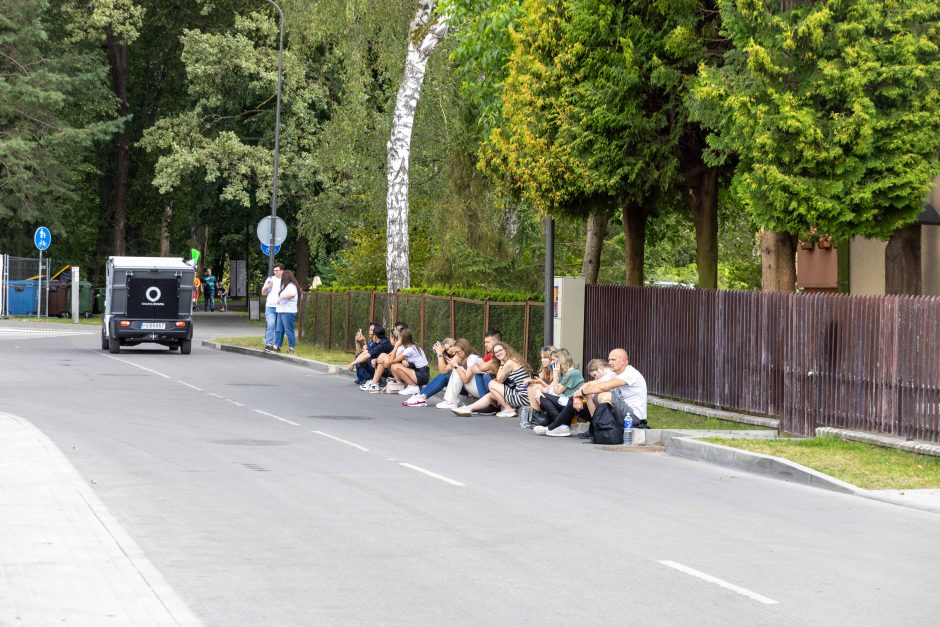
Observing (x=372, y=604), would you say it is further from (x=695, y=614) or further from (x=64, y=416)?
(x=64, y=416)

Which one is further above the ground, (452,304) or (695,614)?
(452,304)

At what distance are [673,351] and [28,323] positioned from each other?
33942 millimetres

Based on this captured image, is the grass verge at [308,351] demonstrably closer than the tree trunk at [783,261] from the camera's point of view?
No

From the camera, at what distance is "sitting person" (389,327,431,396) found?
24203mm

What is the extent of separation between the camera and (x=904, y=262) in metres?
22.5

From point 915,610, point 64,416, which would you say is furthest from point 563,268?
point 915,610

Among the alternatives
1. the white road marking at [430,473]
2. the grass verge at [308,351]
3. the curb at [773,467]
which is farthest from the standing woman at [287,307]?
the white road marking at [430,473]

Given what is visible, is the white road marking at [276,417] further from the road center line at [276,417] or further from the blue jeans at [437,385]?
the blue jeans at [437,385]

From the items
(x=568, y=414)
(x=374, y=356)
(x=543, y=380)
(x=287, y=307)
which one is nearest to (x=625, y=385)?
(x=568, y=414)

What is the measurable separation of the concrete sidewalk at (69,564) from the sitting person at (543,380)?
797 centimetres

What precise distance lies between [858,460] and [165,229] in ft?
227

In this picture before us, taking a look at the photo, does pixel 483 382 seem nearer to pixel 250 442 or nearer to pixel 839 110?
pixel 250 442

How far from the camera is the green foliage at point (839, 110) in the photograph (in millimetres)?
17547

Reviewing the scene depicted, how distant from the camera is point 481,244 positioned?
118 feet
